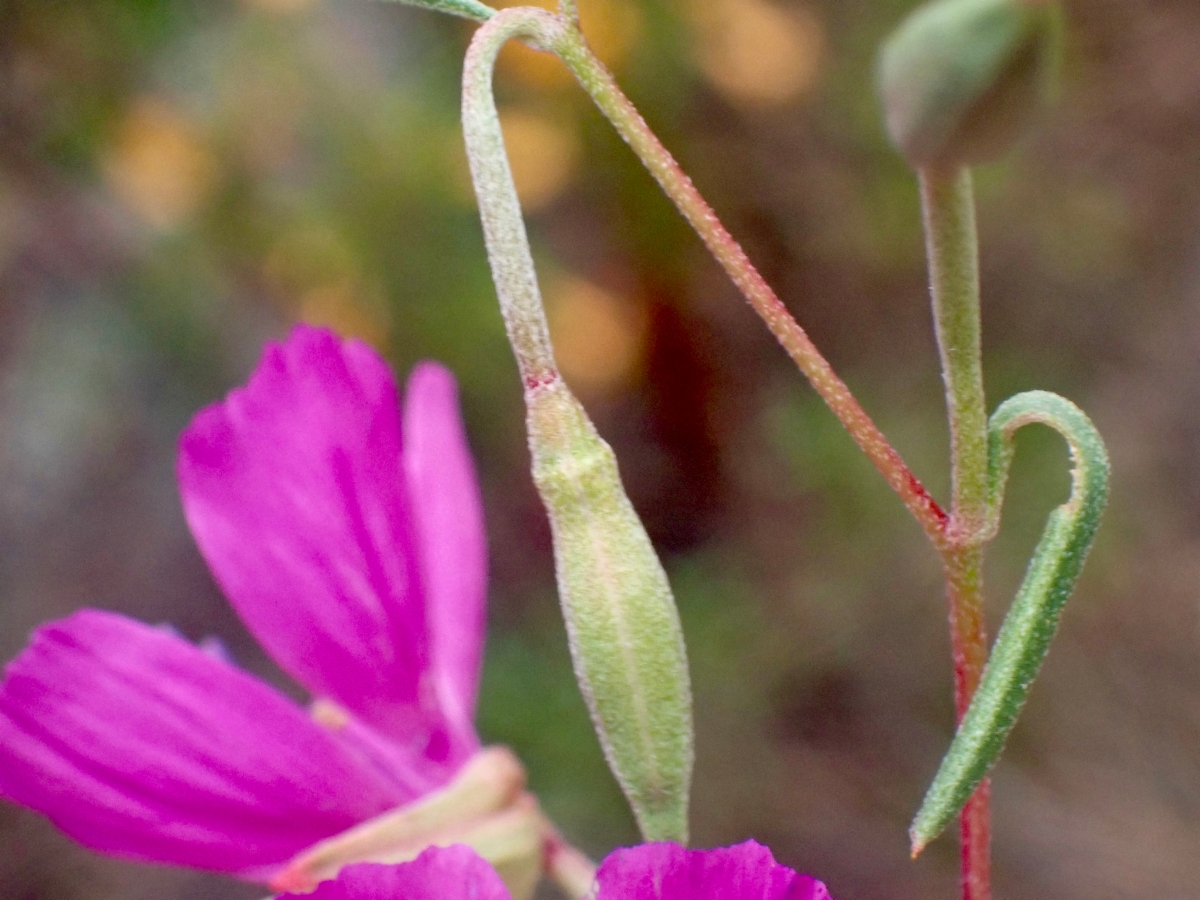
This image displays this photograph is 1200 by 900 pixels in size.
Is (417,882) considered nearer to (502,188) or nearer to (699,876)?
(699,876)

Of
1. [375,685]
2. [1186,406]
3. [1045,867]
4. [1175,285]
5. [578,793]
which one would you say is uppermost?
[375,685]

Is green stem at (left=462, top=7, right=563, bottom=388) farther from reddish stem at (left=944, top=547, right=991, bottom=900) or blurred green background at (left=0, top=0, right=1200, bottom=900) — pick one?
blurred green background at (left=0, top=0, right=1200, bottom=900)

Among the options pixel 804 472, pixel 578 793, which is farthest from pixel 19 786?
pixel 804 472

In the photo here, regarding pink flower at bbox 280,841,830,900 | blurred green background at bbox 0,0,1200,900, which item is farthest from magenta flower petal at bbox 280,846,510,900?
blurred green background at bbox 0,0,1200,900

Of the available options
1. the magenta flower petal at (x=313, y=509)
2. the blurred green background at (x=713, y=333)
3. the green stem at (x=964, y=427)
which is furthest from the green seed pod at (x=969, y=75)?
the blurred green background at (x=713, y=333)

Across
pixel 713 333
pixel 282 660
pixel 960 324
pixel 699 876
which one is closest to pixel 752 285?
pixel 960 324

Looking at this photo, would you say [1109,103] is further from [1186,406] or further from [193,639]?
[193,639]

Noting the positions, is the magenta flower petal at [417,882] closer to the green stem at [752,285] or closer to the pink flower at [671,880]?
the pink flower at [671,880]
